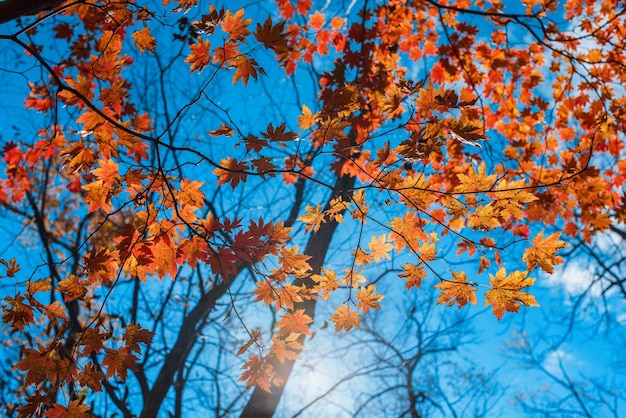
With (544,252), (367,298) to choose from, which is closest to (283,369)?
(367,298)

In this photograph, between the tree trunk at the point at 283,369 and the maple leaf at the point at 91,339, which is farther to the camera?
the tree trunk at the point at 283,369

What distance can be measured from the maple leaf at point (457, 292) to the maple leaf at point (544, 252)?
0.35 metres

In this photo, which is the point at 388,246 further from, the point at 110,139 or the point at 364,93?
the point at 364,93

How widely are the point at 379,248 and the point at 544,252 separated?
88 centimetres

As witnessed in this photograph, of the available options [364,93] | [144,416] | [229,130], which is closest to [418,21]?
[364,93]

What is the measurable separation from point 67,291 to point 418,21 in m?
5.67

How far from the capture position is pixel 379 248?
2543 mm

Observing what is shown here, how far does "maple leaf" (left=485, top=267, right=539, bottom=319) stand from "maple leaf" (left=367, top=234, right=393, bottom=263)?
0.64m

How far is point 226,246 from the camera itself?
2.24m

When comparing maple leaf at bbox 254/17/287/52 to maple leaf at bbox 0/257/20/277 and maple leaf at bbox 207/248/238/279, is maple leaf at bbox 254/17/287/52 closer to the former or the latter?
maple leaf at bbox 207/248/238/279

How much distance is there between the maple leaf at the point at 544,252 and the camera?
2158 mm

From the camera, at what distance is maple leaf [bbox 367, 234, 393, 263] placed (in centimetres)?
252

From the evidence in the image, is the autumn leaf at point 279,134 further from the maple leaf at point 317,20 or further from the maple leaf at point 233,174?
the maple leaf at point 317,20

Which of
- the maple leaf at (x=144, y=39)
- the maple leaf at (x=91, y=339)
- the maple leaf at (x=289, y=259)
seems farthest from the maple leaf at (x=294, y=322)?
the maple leaf at (x=144, y=39)
